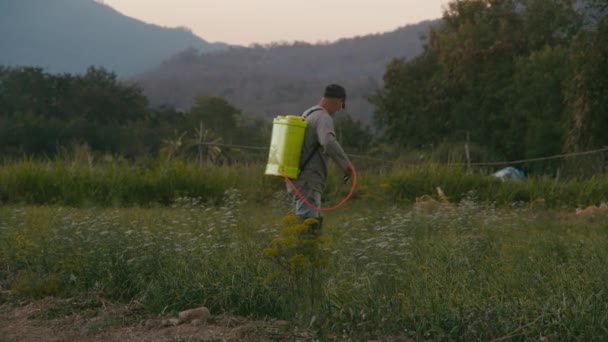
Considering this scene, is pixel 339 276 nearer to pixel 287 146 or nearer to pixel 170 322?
pixel 170 322

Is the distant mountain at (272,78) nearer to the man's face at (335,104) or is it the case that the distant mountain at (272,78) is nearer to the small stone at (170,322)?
the man's face at (335,104)

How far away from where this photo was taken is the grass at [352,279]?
18.4 feet

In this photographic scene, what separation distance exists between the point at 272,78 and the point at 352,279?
172029 millimetres


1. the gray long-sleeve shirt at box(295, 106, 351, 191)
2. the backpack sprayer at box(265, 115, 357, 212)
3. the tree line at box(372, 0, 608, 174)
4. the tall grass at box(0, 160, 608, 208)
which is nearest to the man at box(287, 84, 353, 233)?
the gray long-sleeve shirt at box(295, 106, 351, 191)

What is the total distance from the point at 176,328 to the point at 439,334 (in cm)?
173

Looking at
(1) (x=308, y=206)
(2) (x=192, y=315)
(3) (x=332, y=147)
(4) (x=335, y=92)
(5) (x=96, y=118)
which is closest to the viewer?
(2) (x=192, y=315)

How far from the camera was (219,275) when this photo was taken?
7137 mm

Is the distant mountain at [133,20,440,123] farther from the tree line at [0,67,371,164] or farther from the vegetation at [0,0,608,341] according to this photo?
the vegetation at [0,0,608,341]

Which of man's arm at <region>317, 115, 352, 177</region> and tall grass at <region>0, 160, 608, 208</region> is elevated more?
man's arm at <region>317, 115, 352, 177</region>

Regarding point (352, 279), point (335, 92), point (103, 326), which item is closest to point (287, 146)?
point (335, 92)

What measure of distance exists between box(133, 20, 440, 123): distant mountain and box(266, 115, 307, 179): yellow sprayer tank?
123041 mm

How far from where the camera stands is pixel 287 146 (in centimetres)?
864

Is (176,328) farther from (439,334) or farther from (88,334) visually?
(439,334)

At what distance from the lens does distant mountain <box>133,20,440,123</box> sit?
520 ft
